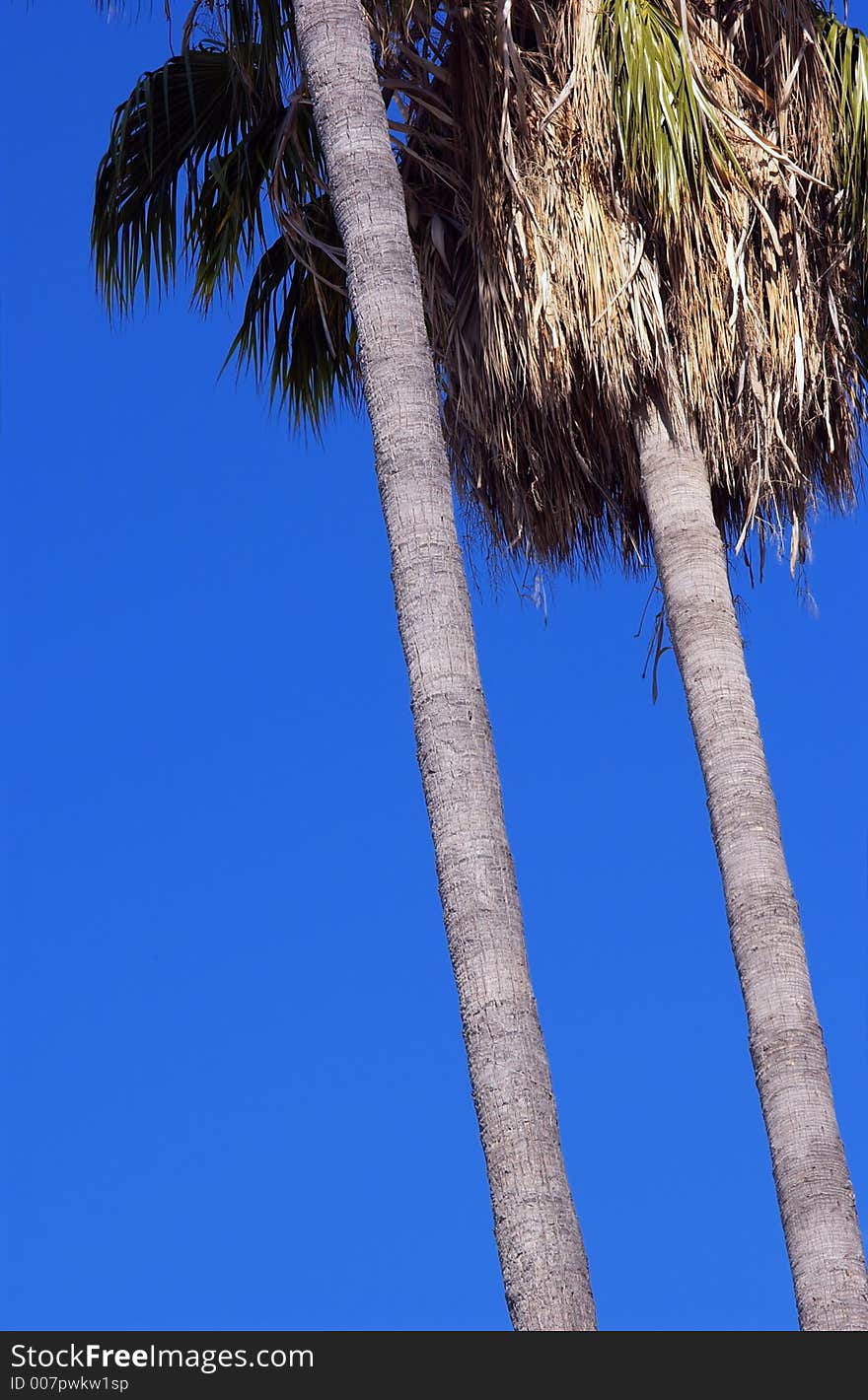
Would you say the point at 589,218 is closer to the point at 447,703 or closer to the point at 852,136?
the point at 852,136

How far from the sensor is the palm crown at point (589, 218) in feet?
22.1

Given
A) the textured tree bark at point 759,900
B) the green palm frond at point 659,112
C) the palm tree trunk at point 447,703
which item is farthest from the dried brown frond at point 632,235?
the palm tree trunk at point 447,703

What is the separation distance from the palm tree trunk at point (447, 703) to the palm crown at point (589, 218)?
5.87 ft

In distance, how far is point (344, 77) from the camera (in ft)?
16.5

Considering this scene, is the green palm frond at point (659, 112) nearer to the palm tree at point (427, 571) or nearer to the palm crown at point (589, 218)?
the palm crown at point (589, 218)

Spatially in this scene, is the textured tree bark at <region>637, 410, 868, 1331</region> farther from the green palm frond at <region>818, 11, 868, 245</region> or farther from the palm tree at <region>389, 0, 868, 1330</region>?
the green palm frond at <region>818, 11, 868, 245</region>

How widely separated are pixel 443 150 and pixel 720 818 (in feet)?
11.3

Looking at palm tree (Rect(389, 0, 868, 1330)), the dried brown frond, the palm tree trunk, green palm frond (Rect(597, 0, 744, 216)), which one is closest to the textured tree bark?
palm tree (Rect(389, 0, 868, 1330))

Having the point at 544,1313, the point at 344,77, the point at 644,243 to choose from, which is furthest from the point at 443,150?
the point at 544,1313

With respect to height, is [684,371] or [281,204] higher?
[281,204]

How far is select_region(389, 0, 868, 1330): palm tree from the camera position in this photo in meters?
6.63

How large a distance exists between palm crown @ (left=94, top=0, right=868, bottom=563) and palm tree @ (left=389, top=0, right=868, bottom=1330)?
0.04 ft

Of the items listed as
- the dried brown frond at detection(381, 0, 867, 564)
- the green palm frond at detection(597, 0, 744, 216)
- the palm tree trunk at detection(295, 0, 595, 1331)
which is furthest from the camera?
the dried brown frond at detection(381, 0, 867, 564)
